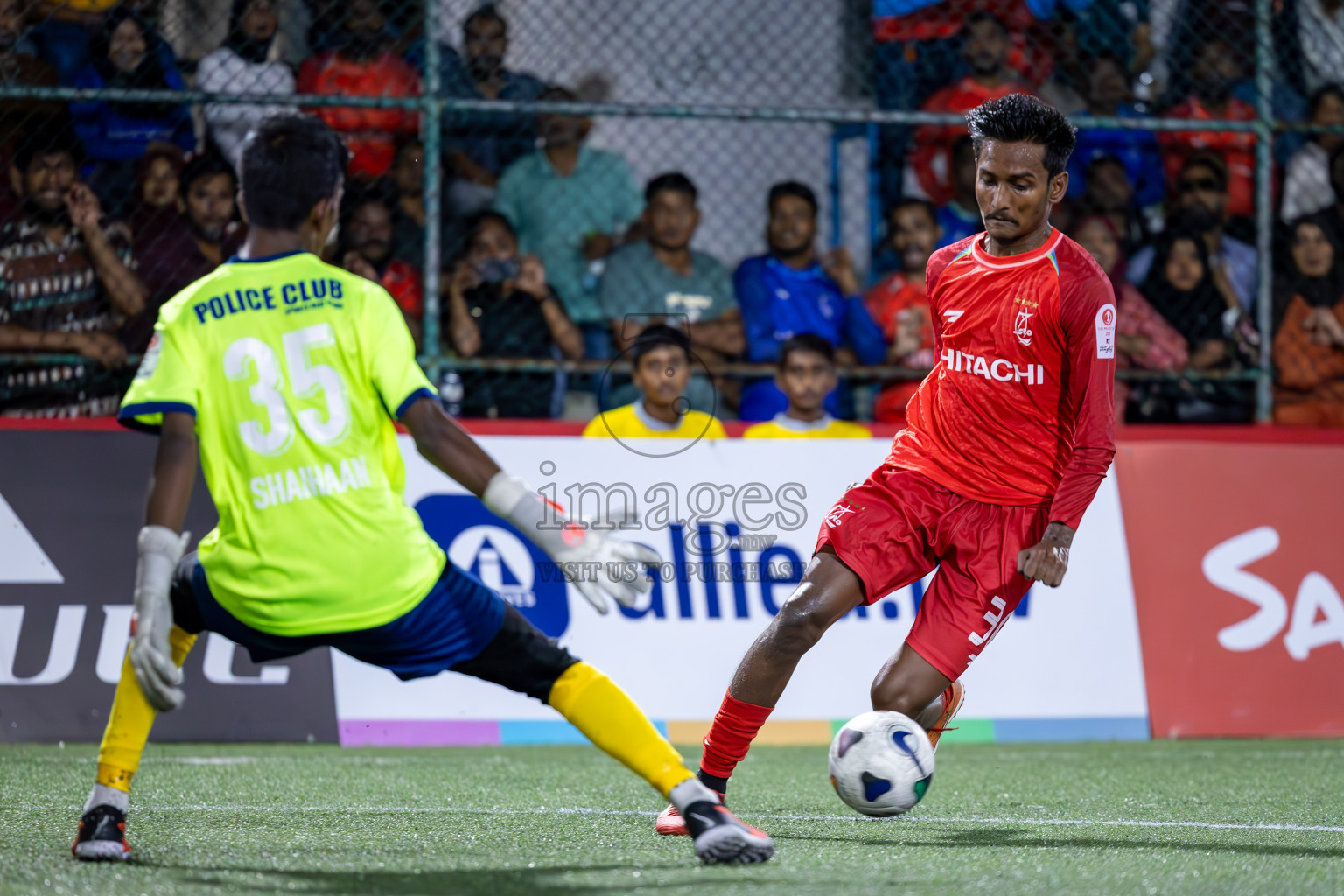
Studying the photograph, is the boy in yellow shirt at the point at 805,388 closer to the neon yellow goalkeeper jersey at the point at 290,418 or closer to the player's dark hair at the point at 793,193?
the player's dark hair at the point at 793,193

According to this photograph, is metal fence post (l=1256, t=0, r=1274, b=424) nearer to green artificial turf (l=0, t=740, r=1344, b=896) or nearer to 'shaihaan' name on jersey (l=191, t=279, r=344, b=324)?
green artificial turf (l=0, t=740, r=1344, b=896)

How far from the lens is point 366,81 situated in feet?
25.2

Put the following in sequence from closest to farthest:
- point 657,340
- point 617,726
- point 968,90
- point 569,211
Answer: point 617,726 < point 657,340 < point 569,211 < point 968,90

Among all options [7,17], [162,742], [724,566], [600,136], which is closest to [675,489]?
[724,566]

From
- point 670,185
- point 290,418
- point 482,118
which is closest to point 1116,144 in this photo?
point 670,185

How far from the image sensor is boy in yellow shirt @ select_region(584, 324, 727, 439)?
23.5 feet

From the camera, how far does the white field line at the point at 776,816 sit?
444cm

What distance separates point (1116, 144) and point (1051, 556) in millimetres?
5121

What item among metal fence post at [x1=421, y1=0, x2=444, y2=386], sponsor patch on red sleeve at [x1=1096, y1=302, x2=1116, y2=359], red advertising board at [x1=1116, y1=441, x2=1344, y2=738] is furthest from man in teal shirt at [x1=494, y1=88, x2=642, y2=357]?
sponsor patch on red sleeve at [x1=1096, y1=302, x2=1116, y2=359]

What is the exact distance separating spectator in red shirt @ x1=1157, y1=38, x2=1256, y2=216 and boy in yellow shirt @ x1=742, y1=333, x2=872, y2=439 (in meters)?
2.54

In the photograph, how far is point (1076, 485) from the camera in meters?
4.08

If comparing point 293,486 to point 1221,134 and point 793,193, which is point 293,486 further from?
point 1221,134

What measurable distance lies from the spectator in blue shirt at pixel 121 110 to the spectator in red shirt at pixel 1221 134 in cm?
528

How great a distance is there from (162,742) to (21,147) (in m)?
2.86
